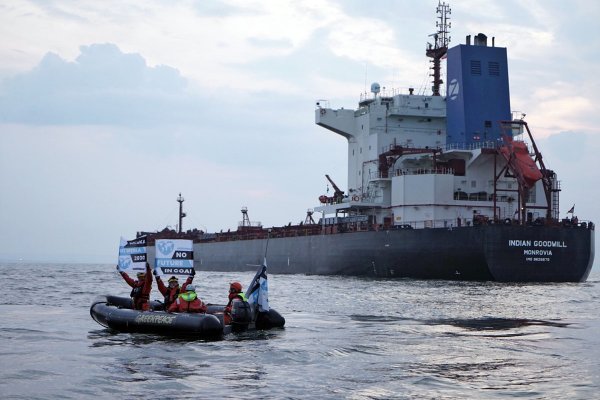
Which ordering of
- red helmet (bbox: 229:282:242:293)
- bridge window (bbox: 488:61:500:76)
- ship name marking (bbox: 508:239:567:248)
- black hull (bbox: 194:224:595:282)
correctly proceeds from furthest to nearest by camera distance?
bridge window (bbox: 488:61:500:76) → black hull (bbox: 194:224:595:282) → ship name marking (bbox: 508:239:567:248) → red helmet (bbox: 229:282:242:293)

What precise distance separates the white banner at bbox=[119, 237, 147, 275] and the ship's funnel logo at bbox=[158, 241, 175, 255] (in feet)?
1.96

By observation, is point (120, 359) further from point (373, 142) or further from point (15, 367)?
point (373, 142)

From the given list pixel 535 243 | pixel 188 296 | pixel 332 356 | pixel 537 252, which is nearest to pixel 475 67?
pixel 535 243

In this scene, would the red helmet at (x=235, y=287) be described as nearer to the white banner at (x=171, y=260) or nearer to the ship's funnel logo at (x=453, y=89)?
the white banner at (x=171, y=260)

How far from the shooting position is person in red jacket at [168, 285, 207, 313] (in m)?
17.7

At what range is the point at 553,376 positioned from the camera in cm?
1336

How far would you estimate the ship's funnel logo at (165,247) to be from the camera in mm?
18469

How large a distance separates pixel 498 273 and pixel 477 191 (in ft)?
22.8

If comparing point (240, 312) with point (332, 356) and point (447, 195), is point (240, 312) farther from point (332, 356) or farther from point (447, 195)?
point (447, 195)

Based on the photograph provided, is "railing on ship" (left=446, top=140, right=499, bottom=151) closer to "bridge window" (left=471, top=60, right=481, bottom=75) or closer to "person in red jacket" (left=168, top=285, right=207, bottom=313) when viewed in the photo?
"bridge window" (left=471, top=60, right=481, bottom=75)

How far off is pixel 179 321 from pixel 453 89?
29271mm

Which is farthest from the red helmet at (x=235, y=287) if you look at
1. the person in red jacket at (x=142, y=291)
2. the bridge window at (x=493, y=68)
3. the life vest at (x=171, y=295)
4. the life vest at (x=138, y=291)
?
the bridge window at (x=493, y=68)

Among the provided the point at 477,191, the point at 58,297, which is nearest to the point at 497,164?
the point at 477,191

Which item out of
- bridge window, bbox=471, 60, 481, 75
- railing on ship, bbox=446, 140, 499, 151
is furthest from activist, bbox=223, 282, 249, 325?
bridge window, bbox=471, 60, 481, 75
